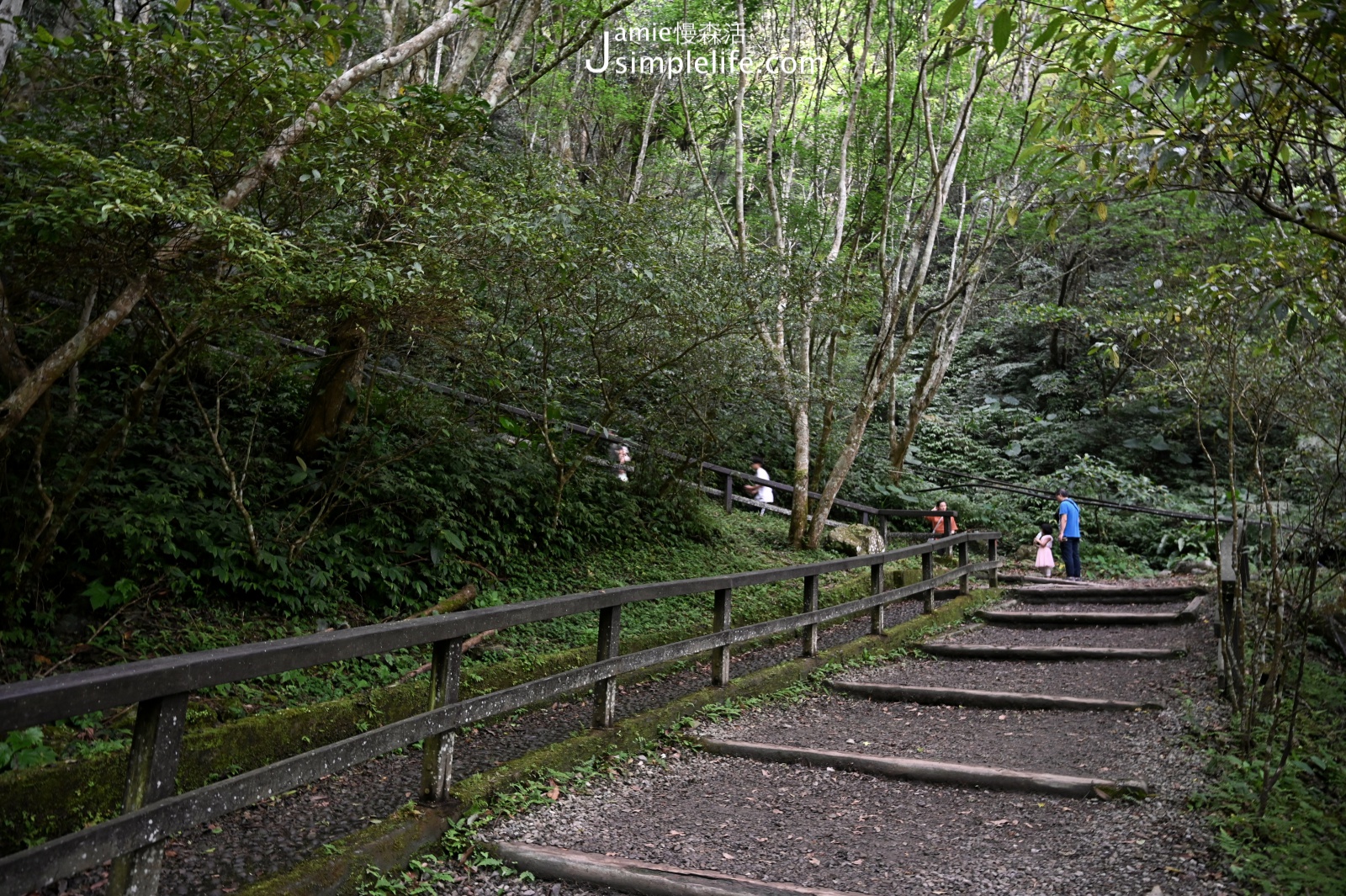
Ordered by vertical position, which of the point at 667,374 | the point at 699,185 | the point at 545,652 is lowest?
the point at 545,652

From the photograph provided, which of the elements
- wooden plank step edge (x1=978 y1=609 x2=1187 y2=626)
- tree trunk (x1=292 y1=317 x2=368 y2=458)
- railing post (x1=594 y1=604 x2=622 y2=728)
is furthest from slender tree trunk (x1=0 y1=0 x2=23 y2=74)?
wooden plank step edge (x1=978 y1=609 x2=1187 y2=626)

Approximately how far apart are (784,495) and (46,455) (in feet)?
43.3

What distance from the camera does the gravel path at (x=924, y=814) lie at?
3791 millimetres

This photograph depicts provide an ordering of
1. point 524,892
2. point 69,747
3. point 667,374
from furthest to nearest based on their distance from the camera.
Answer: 1. point 667,374
2. point 69,747
3. point 524,892

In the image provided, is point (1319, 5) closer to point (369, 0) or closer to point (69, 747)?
point (69, 747)

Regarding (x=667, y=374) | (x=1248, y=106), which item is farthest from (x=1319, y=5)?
(x=667, y=374)

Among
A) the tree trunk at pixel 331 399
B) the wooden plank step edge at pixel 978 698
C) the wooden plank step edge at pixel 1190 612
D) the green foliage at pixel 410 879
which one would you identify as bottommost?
the wooden plank step edge at pixel 978 698

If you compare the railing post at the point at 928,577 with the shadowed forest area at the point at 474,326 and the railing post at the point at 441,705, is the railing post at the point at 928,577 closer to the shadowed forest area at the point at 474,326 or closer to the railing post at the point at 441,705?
the shadowed forest area at the point at 474,326

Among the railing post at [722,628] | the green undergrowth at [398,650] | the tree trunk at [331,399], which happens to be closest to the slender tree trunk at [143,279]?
the green undergrowth at [398,650]

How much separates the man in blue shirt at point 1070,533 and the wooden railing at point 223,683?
35.3 ft

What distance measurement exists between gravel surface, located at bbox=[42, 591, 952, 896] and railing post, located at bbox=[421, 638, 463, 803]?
0.47 meters

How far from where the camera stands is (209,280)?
17.7 feet

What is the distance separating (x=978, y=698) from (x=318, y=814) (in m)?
4.84

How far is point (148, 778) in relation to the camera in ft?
8.52
